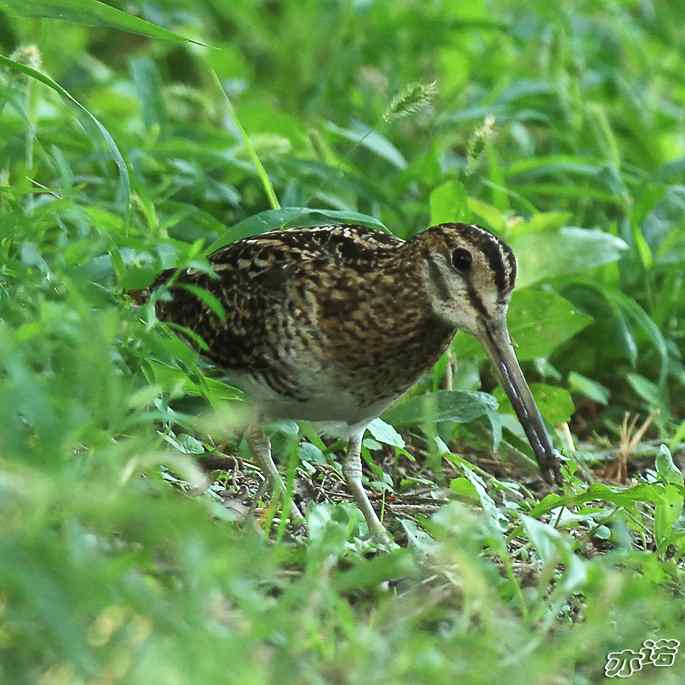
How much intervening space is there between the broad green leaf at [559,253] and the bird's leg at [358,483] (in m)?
1.20

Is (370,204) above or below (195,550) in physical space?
below

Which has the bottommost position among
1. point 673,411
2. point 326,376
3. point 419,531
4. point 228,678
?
point 673,411

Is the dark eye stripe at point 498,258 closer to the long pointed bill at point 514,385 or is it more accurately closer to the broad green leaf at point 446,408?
the long pointed bill at point 514,385

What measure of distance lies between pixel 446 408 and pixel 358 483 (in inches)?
18.6

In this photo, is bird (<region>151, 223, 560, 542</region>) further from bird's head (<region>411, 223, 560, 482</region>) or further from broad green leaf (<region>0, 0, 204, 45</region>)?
broad green leaf (<region>0, 0, 204, 45</region>)

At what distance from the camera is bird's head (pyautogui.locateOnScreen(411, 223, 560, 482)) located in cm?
406

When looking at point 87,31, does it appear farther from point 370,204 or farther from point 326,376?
point 326,376

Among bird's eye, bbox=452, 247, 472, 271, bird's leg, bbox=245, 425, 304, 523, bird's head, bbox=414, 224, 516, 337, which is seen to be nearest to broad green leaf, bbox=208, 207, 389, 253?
bird's head, bbox=414, 224, 516, 337

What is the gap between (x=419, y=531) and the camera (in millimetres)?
4004

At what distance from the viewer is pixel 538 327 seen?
16.5 ft

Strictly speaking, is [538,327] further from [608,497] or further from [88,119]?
[88,119]

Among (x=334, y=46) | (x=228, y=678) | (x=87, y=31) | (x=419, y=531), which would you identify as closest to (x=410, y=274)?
(x=419, y=531)

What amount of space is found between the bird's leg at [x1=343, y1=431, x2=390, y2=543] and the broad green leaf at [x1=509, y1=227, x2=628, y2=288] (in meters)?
1.20

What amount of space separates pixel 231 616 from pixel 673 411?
329 cm
